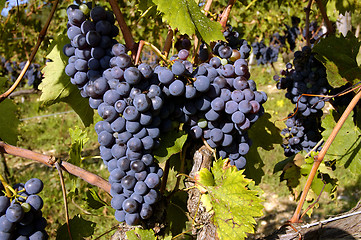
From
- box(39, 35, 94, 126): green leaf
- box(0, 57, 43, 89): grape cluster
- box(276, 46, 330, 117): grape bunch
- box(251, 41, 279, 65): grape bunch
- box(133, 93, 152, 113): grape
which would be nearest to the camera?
box(133, 93, 152, 113): grape

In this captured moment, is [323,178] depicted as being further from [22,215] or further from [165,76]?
[22,215]

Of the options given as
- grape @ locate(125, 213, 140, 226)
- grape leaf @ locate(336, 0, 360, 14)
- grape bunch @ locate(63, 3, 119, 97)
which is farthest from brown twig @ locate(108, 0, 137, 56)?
grape leaf @ locate(336, 0, 360, 14)

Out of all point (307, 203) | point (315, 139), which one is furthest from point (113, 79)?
point (315, 139)

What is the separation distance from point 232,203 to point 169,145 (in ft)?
0.92

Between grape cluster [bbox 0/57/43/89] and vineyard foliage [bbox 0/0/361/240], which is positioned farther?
grape cluster [bbox 0/57/43/89]

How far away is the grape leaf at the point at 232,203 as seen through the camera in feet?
3.26

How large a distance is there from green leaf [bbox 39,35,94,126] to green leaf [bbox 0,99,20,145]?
25 centimetres

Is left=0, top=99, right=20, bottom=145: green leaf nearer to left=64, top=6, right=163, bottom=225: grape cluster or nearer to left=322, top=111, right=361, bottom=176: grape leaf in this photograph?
left=64, top=6, right=163, bottom=225: grape cluster

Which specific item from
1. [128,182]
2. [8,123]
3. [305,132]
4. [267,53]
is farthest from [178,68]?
[267,53]

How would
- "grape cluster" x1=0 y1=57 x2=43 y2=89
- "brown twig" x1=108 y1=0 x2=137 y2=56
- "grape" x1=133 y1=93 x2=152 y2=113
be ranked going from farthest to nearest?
"grape cluster" x1=0 y1=57 x2=43 y2=89
"brown twig" x1=108 y1=0 x2=137 y2=56
"grape" x1=133 y1=93 x2=152 y2=113

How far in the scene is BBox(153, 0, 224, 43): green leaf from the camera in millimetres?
883

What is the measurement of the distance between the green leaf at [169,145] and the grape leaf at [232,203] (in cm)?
12

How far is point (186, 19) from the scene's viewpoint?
2.93 ft

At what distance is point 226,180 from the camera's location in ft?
3.40
